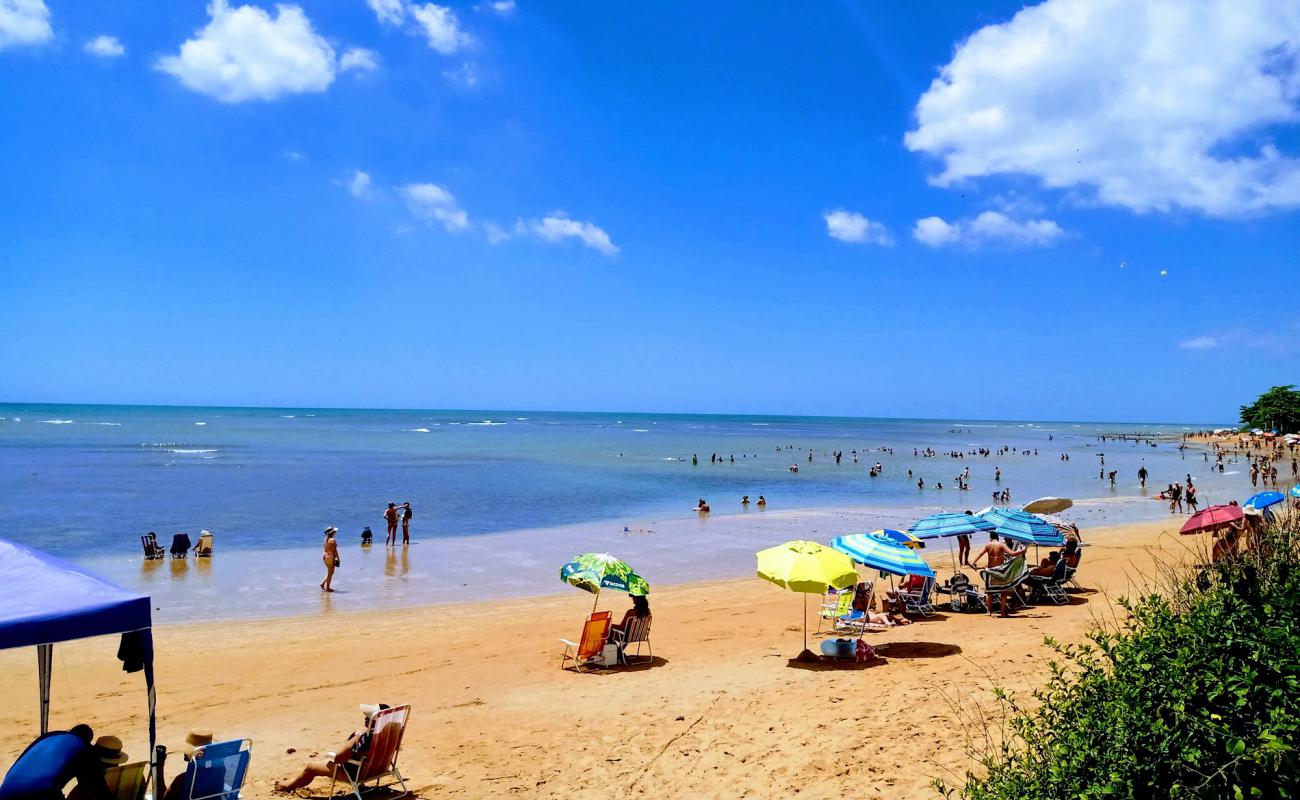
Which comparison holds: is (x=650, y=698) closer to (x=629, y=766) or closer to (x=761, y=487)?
(x=629, y=766)

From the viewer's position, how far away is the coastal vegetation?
266 ft

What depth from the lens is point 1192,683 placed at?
3900 mm

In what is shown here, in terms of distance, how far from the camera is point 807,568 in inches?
380

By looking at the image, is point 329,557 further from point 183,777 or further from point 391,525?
point 183,777

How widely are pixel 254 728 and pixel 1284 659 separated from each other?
9.07m

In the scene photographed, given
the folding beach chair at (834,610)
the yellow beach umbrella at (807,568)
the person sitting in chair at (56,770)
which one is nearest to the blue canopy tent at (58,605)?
the person sitting in chair at (56,770)

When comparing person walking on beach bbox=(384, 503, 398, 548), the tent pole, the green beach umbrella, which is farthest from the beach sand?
person walking on beach bbox=(384, 503, 398, 548)

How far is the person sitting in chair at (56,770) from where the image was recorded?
5059mm

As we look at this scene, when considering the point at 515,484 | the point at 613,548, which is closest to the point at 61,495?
the point at 515,484

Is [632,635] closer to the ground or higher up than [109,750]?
closer to the ground

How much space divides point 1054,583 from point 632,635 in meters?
7.62

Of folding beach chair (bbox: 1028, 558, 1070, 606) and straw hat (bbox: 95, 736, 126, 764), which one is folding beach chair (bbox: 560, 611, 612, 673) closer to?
straw hat (bbox: 95, 736, 126, 764)

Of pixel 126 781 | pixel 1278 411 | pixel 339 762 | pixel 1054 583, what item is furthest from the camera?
pixel 1278 411

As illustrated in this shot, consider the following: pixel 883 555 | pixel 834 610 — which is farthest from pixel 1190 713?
pixel 834 610
